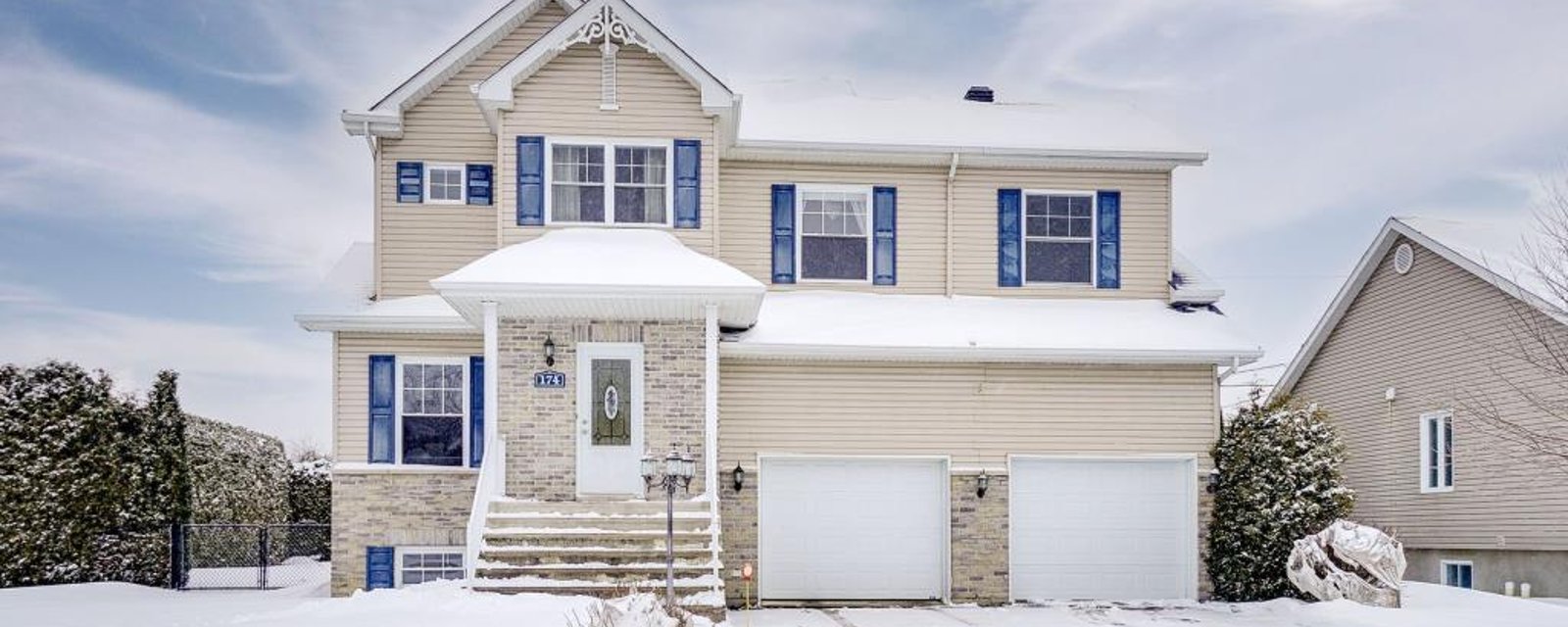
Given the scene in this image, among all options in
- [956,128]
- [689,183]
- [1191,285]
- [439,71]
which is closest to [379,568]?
[689,183]

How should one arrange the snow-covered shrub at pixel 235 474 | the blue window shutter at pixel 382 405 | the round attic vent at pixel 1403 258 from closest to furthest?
1. the blue window shutter at pixel 382 405
2. the round attic vent at pixel 1403 258
3. the snow-covered shrub at pixel 235 474

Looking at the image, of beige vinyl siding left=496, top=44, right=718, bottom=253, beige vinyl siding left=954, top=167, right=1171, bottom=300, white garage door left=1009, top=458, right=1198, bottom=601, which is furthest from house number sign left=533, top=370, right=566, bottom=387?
white garage door left=1009, top=458, right=1198, bottom=601

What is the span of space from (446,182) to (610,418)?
168 inches

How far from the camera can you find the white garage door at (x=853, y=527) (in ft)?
56.2

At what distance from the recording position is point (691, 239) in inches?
663

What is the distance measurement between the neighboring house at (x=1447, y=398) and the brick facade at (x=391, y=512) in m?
11.5

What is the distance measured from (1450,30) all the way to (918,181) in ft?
31.3

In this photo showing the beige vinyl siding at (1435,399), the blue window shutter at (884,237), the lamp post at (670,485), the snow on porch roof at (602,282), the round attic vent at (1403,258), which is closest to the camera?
the lamp post at (670,485)

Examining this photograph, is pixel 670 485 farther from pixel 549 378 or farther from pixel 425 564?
pixel 425 564

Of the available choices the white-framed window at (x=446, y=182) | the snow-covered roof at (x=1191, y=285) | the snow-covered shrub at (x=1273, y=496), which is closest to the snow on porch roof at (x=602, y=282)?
the white-framed window at (x=446, y=182)

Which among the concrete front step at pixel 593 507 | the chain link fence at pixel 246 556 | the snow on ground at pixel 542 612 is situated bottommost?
the chain link fence at pixel 246 556

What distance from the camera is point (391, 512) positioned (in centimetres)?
1680

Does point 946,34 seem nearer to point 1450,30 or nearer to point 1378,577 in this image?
point 1450,30

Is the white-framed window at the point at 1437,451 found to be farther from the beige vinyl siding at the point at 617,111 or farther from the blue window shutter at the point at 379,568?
the blue window shutter at the point at 379,568
